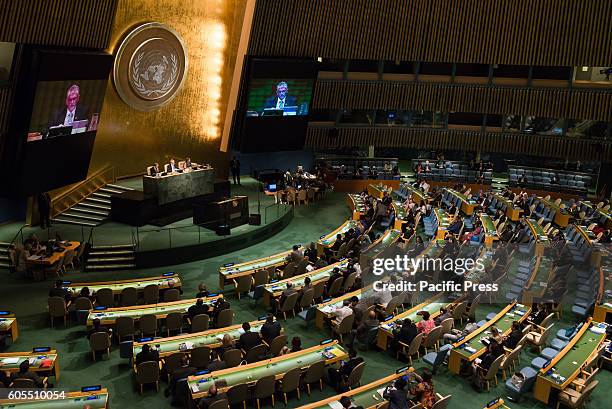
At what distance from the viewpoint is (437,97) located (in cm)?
2806

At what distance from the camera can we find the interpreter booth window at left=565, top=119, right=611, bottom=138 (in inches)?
1056

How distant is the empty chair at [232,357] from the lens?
10398mm

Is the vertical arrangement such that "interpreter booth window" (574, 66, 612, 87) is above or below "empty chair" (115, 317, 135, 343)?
above

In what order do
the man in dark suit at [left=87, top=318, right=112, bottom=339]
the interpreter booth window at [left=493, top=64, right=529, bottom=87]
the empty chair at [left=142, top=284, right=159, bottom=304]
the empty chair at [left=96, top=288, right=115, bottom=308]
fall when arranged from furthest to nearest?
the interpreter booth window at [left=493, top=64, right=529, bottom=87], the empty chair at [left=142, top=284, right=159, bottom=304], the empty chair at [left=96, top=288, right=115, bottom=308], the man in dark suit at [left=87, top=318, right=112, bottom=339]

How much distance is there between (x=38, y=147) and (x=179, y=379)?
1014 cm

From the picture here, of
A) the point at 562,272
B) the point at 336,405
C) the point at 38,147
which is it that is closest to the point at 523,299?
the point at 562,272

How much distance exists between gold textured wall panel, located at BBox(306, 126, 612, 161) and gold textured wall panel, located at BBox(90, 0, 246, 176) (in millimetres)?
5961

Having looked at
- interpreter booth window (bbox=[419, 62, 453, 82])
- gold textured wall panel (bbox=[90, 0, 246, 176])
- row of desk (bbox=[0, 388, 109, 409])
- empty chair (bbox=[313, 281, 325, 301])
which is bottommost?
row of desk (bbox=[0, 388, 109, 409])

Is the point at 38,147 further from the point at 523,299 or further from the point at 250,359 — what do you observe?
the point at 523,299

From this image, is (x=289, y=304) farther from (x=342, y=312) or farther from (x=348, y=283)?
(x=348, y=283)

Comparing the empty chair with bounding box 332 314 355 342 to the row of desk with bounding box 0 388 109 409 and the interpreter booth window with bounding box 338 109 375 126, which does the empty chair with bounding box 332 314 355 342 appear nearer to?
the row of desk with bounding box 0 388 109 409

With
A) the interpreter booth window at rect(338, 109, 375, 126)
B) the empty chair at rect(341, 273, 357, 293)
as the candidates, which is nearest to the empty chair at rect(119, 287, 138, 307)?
the empty chair at rect(341, 273, 357, 293)

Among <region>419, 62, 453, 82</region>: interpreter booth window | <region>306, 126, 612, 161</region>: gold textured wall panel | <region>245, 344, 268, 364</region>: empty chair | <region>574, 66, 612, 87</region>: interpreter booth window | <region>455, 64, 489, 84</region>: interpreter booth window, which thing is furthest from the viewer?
<region>419, 62, 453, 82</region>: interpreter booth window

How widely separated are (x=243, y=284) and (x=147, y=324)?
345 cm
